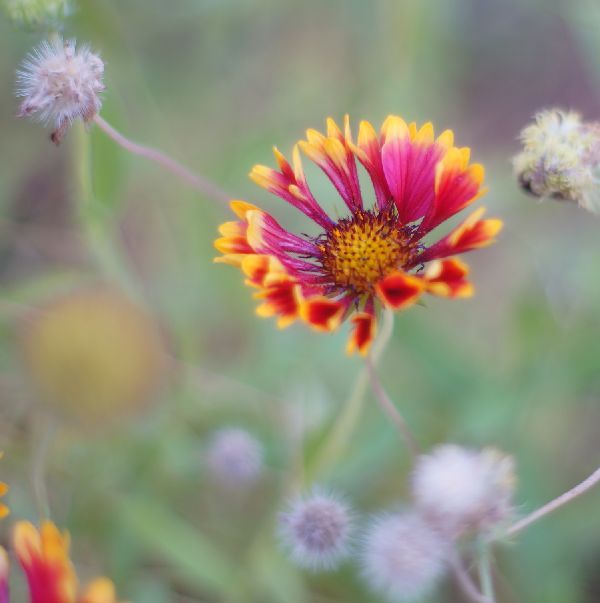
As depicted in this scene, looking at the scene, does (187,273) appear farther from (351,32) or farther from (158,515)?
(351,32)

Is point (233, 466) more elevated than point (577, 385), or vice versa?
point (577, 385)

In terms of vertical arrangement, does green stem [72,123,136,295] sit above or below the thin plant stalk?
above

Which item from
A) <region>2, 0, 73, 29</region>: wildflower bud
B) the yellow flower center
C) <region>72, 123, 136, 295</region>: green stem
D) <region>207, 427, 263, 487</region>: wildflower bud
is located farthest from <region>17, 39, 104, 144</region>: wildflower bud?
<region>207, 427, 263, 487</region>: wildflower bud

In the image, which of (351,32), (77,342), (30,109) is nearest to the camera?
(30,109)

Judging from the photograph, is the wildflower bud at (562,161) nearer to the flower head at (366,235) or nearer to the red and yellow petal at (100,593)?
the flower head at (366,235)

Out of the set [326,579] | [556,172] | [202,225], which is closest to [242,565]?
[326,579]

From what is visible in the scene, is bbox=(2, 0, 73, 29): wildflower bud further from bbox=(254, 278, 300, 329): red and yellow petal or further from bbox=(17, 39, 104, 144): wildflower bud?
bbox=(254, 278, 300, 329): red and yellow petal

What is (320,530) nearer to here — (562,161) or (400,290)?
(400,290)
